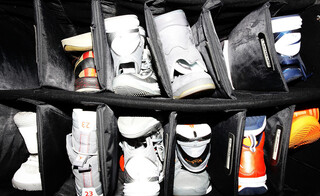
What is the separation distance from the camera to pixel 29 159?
1.08 m

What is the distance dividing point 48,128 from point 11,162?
402mm

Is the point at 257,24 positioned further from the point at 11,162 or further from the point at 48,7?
the point at 11,162

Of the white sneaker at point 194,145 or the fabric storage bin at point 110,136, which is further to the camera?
the white sneaker at point 194,145

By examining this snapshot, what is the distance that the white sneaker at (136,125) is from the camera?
2.79 ft

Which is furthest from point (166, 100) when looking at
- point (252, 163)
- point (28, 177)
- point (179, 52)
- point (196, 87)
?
point (28, 177)

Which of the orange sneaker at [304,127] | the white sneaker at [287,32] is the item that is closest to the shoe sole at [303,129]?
the orange sneaker at [304,127]

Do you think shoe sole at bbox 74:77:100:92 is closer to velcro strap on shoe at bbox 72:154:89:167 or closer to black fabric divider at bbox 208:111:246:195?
velcro strap on shoe at bbox 72:154:89:167

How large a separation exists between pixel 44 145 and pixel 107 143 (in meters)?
0.28

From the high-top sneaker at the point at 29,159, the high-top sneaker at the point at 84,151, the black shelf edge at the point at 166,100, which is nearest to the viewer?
the black shelf edge at the point at 166,100

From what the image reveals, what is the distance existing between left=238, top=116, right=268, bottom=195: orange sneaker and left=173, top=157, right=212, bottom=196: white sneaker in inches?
6.6

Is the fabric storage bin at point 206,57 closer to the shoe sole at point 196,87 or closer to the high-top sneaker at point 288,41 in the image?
the shoe sole at point 196,87

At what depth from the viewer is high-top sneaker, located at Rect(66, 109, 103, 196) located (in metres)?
0.88

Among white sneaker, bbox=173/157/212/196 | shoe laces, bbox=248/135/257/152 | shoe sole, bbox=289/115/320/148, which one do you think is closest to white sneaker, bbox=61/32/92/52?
white sneaker, bbox=173/157/212/196

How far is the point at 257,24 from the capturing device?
864mm
